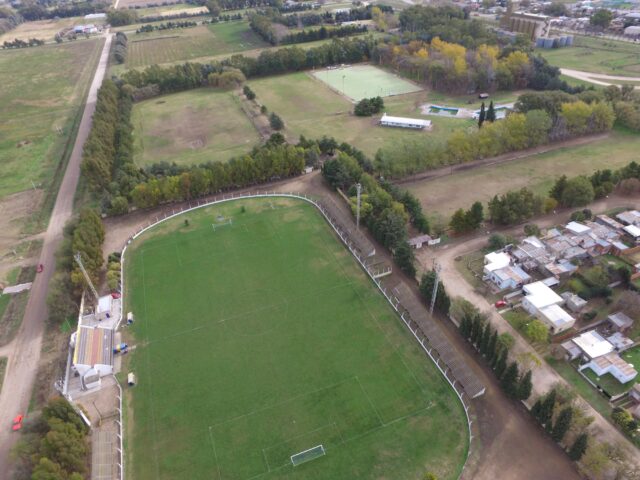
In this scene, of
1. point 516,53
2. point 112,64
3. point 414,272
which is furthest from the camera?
point 112,64

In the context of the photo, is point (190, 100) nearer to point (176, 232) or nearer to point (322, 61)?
point (322, 61)

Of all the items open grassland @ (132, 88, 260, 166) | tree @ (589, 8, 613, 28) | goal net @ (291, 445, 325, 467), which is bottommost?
goal net @ (291, 445, 325, 467)

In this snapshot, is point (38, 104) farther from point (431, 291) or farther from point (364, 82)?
point (431, 291)

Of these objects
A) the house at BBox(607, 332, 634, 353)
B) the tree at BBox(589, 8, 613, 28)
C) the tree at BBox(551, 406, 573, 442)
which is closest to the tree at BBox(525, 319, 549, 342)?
the house at BBox(607, 332, 634, 353)

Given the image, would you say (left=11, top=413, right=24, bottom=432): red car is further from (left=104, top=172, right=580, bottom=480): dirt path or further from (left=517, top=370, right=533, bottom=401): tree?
(left=517, top=370, right=533, bottom=401): tree

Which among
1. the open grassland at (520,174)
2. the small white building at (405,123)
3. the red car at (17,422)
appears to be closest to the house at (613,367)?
the open grassland at (520,174)

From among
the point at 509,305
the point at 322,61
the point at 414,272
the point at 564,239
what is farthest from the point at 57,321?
the point at 322,61

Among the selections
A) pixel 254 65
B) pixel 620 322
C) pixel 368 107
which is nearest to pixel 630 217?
pixel 620 322
